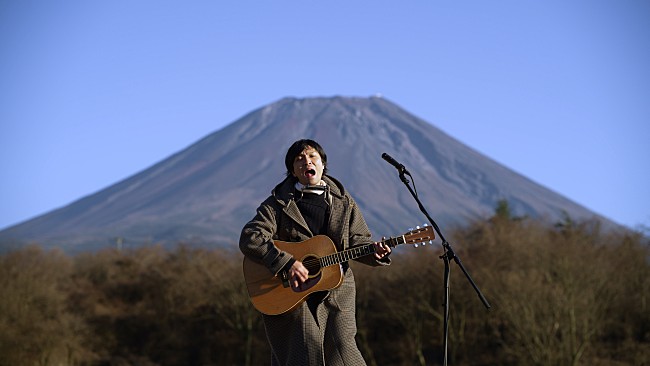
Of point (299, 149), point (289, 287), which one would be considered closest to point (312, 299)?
point (289, 287)

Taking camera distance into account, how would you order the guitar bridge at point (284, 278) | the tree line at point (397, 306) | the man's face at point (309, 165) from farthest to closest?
the tree line at point (397, 306), the man's face at point (309, 165), the guitar bridge at point (284, 278)

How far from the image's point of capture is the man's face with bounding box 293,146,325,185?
25.7 feet

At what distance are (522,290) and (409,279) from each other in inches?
342

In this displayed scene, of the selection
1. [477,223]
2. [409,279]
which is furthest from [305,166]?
[477,223]

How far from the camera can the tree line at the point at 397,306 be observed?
125ft

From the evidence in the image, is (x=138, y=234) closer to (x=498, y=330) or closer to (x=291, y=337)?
(x=498, y=330)

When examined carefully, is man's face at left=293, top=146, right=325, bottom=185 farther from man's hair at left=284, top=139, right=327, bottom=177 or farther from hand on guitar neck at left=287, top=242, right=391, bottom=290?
hand on guitar neck at left=287, top=242, right=391, bottom=290

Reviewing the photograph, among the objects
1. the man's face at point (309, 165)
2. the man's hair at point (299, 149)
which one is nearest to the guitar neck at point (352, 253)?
the man's face at point (309, 165)

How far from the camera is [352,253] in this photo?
7.65 m

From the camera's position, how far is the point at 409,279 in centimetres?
4728

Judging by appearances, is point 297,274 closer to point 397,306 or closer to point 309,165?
point 309,165

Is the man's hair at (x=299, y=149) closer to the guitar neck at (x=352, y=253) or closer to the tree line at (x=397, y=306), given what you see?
the guitar neck at (x=352, y=253)

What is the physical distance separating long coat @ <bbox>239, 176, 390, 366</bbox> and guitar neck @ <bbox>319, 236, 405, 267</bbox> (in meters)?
0.11

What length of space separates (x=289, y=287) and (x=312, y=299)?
8.2 inches
